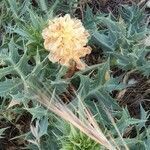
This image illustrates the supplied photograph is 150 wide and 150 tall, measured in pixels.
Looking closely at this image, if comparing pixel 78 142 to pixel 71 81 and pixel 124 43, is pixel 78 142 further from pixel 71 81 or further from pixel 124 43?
pixel 124 43

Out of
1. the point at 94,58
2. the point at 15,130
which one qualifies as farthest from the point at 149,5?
the point at 15,130

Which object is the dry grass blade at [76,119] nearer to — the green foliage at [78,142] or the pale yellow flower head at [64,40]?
the green foliage at [78,142]

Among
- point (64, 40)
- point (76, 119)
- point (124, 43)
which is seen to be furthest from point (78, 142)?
point (124, 43)

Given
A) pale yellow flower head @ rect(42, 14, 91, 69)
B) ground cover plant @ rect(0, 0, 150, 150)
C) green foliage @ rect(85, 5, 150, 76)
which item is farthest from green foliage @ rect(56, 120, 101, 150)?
green foliage @ rect(85, 5, 150, 76)

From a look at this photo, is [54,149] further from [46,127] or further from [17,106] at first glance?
[17,106]

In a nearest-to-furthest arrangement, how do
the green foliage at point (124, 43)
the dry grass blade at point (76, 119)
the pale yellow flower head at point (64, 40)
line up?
the dry grass blade at point (76, 119), the pale yellow flower head at point (64, 40), the green foliage at point (124, 43)

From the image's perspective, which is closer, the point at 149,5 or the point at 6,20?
the point at 6,20

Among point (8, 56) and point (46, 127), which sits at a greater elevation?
point (8, 56)

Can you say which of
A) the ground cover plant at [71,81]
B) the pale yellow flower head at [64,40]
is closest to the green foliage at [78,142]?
the ground cover plant at [71,81]

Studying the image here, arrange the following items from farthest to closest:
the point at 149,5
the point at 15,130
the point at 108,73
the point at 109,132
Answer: the point at 149,5, the point at 15,130, the point at 108,73, the point at 109,132
